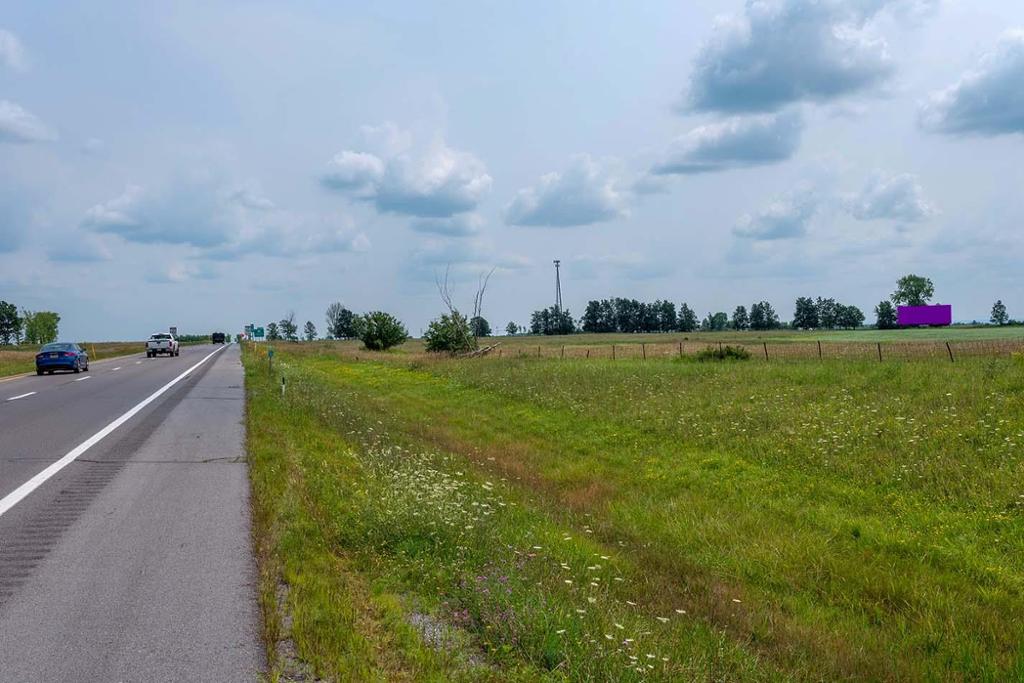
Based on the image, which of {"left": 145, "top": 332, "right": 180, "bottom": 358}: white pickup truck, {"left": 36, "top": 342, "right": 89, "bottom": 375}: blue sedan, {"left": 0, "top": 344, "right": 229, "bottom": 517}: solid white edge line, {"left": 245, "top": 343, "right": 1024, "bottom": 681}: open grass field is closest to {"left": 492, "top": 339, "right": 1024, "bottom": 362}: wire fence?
{"left": 245, "top": 343, "right": 1024, "bottom": 681}: open grass field

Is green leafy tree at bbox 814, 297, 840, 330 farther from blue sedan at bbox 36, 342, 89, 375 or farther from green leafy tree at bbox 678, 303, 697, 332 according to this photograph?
blue sedan at bbox 36, 342, 89, 375

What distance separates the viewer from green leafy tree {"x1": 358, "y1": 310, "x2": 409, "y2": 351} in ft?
248

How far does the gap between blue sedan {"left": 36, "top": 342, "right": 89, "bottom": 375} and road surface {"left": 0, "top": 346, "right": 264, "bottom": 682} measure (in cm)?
2629

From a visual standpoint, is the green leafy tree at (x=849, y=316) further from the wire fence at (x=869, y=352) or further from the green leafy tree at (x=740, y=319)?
the wire fence at (x=869, y=352)

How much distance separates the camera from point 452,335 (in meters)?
57.8

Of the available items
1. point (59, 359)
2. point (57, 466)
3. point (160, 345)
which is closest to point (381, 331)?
point (160, 345)

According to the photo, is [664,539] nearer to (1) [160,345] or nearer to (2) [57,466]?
(2) [57,466]

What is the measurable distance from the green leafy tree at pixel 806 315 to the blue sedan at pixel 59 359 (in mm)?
144726

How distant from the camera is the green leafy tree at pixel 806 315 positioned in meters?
165

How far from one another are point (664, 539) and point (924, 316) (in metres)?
121

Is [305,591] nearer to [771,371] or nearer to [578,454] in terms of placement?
[578,454]

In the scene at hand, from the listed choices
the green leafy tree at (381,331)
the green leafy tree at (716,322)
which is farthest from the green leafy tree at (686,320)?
the green leafy tree at (381,331)

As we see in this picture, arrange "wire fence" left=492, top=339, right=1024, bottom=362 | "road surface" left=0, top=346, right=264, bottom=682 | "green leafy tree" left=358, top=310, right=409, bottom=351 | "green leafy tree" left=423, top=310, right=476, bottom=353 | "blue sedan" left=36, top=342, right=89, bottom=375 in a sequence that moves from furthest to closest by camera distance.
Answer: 1. "green leafy tree" left=358, top=310, right=409, bottom=351
2. "green leafy tree" left=423, top=310, right=476, bottom=353
3. "blue sedan" left=36, top=342, right=89, bottom=375
4. "wire fence" left=492, top=339, right=1024, bottom=362
5. "road surface" left=0, top=346, right=264, bottom=682

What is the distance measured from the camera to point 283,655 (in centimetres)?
503
